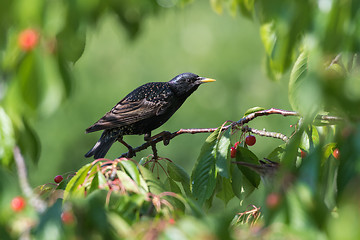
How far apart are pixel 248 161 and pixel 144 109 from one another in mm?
2197

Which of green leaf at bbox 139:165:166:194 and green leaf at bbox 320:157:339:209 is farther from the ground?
green leaf at bbox 139:165:166:194

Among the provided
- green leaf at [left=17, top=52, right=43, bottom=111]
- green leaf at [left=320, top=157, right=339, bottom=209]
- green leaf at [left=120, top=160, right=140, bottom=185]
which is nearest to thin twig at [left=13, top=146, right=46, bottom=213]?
green leaf at [left=17, top=52, right=43, bottom=111]

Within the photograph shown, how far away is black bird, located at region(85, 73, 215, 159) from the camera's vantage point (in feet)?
14.1

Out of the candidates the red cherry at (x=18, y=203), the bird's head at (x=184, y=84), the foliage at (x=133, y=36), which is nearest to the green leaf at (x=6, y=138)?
the foliage at (x=133, y=36)

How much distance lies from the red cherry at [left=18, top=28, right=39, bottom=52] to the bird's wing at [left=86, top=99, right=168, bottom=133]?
3153 millimetres

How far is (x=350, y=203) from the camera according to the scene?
94 centimetres

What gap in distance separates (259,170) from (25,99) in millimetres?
730

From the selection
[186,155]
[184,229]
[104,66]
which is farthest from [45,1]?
[104,66]

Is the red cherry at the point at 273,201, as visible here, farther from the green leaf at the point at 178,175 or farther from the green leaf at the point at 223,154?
the green leaf at the point at 178,175

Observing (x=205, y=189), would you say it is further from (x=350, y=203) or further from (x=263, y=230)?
(x=350, y=203)

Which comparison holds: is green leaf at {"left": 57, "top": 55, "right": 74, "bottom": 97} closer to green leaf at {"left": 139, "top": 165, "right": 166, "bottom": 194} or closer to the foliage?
the foliage

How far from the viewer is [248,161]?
238 cm

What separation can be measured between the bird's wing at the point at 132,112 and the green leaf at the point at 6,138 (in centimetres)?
276

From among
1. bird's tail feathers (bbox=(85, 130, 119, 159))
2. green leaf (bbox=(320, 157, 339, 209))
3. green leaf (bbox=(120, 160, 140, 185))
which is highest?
green leaf (bbox=(120, 160, 140, 185))
